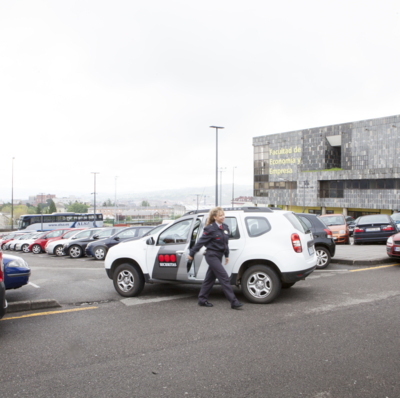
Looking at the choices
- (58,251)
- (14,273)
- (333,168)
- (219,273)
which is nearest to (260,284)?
(219,273)

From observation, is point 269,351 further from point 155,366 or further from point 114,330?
point 114,330

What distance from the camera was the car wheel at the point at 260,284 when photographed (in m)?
6.72

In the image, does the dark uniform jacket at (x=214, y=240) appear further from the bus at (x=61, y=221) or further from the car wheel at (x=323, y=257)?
the bus at (x=61, y=221)

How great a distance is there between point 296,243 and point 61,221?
152 ft

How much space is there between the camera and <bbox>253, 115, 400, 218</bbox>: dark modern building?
56.4 meters

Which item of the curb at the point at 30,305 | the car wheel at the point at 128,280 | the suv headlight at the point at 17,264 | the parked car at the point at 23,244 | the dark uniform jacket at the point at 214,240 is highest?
the dark uniform jacket at the point at 214,240

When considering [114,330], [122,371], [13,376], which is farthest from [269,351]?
[13,376]

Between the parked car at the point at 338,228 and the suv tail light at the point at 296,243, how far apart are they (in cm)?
1189

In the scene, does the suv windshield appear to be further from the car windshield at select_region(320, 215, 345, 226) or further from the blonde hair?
the blonde hair

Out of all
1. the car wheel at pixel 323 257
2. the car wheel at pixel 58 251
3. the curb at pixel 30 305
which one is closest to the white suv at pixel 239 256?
the curb at pixel 30 305

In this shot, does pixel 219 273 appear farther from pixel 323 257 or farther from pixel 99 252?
pixel 99 252

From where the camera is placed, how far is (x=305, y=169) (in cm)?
6719

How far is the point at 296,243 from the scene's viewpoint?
678cm

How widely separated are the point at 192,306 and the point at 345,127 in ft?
202
